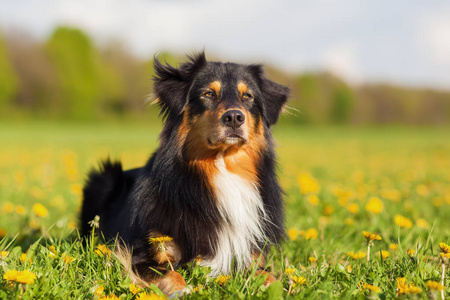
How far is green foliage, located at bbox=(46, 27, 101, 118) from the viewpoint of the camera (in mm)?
52812

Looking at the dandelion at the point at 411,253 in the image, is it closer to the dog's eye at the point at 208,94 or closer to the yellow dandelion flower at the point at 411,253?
the yellow dandelion flower at the point at 411,253

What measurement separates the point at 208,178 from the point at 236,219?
1.21 feet

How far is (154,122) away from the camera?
50.1 metres

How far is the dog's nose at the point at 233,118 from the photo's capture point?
9.66 ft

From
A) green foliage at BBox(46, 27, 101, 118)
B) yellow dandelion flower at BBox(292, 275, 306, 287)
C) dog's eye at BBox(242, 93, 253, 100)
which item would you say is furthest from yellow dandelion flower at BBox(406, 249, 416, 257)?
green foliage at BBox(46, 27, 101, 118)

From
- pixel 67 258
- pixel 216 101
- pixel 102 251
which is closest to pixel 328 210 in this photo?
pixel 216 101

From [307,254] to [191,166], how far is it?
122 cm

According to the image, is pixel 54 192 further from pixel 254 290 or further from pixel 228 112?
pixel 254 290

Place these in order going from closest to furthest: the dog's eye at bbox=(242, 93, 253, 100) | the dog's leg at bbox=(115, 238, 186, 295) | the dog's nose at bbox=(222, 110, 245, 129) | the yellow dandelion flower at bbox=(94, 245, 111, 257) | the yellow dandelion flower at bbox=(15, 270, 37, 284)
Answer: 1. the yellow dandelion flower at bbox=(15, 270, 37, 284)
2. the dog's leg at bbox=(115, 238, 186, 295)
3. the yellow dandelion flower at bbox=(94, 245, 111, 257)
4. the dog's nose at bbox=(222, 110, 245, 129)
5. the dog's eye at bbox=(242, 93, 253, 100)

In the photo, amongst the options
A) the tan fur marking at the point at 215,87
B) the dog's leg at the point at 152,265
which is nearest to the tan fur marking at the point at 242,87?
the tan fur marking at the point at 215,87

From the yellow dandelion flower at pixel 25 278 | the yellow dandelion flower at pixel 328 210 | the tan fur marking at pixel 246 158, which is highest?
the tan fur marking at pixel 246 158

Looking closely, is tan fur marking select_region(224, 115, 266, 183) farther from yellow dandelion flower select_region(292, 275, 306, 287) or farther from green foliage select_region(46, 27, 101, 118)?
green foliage select_region(46, 27, 101, 118)

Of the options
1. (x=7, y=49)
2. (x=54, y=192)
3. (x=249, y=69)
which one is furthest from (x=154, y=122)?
(x=249, y=69)

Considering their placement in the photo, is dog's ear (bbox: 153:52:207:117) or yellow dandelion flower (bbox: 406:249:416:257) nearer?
yellow dandelion flower (bbox: 406:249:416:257)
